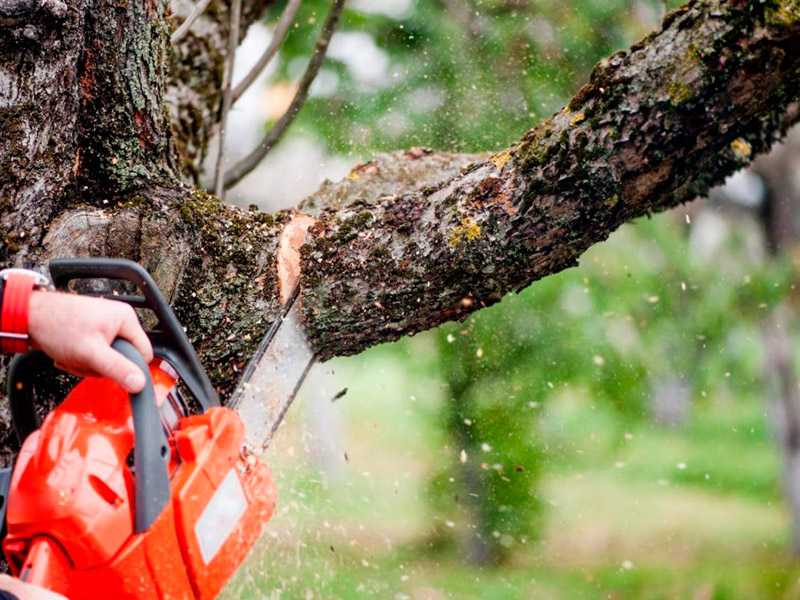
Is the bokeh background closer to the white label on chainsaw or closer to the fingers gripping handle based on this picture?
the white label on chainsaw

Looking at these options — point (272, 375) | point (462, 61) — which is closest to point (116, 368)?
point (272, 375)

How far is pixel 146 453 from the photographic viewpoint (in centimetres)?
109

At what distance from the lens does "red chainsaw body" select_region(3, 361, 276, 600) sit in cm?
105

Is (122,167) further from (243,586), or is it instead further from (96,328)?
(243,586)

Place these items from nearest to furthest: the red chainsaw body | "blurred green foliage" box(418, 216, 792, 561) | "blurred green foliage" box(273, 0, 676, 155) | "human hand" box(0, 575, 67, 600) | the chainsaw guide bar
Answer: "human hand" box(0, 575, 67, 600), the red chainsaw body, the chainsaw guide bar, "blurred green foliage" box(273, 0, 676, 155), "blurred green foliage" box(418, 216, 792, 561)

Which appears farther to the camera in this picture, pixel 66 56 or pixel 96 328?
pixel 66 56

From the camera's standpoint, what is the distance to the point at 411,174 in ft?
6.64

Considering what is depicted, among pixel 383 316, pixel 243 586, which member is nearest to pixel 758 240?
pixel 243 586

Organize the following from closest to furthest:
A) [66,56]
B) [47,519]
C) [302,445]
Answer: [47,519], [66,56], [302,445]

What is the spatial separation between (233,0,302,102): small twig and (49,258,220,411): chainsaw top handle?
1268mm

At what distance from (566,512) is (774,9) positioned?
21.3ft

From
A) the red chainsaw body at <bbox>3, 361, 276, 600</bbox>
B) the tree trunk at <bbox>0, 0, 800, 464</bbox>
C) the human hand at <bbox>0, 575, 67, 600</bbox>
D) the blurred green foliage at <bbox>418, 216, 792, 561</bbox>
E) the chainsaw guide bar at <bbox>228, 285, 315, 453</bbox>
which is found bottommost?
the human hand at <bbox>0, 575, 67, 600</bbox>

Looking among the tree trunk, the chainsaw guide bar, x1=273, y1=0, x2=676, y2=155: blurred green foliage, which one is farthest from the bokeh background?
the tree trunk

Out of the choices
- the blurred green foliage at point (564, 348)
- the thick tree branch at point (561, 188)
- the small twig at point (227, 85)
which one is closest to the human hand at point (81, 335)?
the thick tree branch at point (561, 188)
